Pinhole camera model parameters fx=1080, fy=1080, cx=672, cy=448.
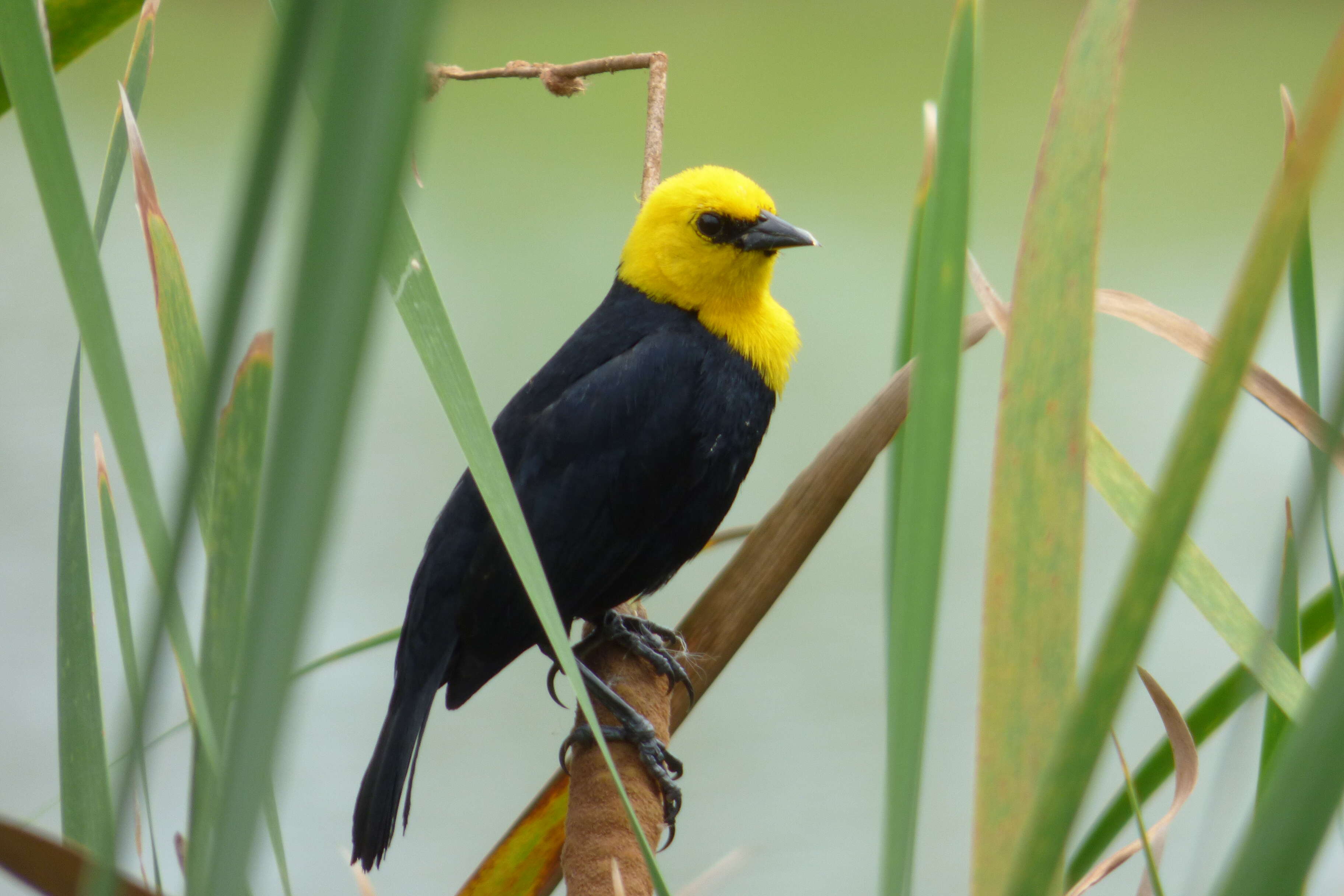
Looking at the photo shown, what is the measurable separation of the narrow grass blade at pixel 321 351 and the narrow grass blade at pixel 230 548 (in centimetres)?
3

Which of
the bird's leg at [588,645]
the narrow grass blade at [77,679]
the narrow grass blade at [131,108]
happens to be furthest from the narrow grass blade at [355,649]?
the bird's leg at [588,645]

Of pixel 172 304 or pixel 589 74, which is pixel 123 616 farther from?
pixel 589 74

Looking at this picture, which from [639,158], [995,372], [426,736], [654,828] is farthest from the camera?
[639,158]

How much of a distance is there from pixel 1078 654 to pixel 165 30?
438 centimetres

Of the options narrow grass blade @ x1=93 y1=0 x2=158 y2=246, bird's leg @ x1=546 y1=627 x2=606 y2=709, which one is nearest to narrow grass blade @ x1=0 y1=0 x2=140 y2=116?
narrow grass blade @ x1=93 y1=0 x2=158 y2=246

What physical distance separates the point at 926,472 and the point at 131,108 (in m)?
0.36

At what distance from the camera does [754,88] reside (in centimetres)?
377

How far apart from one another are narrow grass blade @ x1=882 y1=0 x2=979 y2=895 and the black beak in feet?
2.02

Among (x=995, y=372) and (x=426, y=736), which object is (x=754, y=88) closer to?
(x=995, y=372)

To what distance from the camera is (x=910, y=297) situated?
1.77 ft

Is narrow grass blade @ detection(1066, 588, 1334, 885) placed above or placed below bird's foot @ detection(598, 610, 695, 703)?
above

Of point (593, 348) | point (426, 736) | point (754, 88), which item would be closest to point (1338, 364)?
point (593, 348)

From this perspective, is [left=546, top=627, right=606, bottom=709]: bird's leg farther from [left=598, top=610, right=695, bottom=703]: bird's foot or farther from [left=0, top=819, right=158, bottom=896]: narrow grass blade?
[left=0, top=819, right=158, bottom=896]: narrow grass blade

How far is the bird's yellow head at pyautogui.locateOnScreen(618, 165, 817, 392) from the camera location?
1014 millimetres
